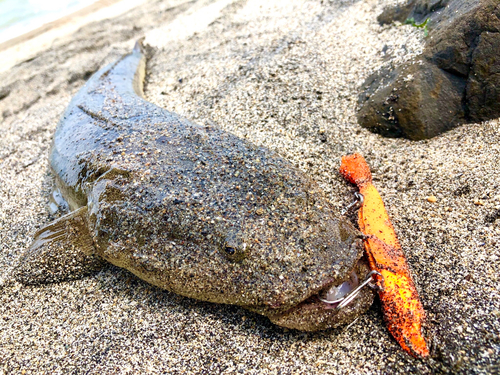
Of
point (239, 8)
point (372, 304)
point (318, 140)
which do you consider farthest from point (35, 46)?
point (372, 304)

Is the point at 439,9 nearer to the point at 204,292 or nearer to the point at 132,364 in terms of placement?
the point at 204,292

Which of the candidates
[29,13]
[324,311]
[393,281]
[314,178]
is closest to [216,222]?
[324,311]

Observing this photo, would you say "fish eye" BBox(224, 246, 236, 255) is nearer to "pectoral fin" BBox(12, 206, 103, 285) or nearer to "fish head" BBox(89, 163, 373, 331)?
"fish head" BBox(89, 163, 373, 331)

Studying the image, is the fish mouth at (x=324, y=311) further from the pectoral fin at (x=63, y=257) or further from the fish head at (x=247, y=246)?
the pectoral fin at (x=63, y=257)

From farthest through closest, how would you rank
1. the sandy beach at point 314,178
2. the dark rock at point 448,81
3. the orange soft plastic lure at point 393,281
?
the dark rock at point 448,81
the sandy beach at point 314,178
the orange soft plastic lure at point 393,281

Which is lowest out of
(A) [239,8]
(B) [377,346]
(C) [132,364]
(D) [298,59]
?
(B) [377,346]

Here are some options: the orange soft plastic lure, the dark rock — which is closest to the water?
the dark rock

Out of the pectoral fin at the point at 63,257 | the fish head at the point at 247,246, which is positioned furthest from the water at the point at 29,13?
the fish head at the point at 247,246
